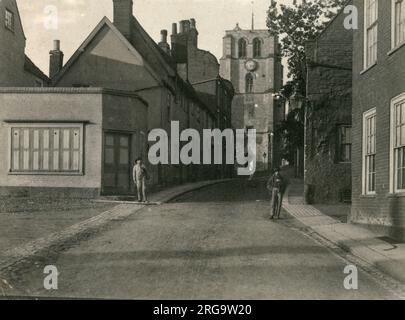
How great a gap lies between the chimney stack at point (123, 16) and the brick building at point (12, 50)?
5.52 meters

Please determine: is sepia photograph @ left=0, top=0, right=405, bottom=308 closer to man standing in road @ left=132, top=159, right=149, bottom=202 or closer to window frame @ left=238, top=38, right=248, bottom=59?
man standing in road @ left=132, top=159, right=149, bottom=202

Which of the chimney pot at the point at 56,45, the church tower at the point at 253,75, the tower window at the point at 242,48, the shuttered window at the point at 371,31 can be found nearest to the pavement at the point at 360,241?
the shuttered window at the point at 371,31

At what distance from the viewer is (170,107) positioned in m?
33.4

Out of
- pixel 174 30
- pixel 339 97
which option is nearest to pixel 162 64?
pixel 339 97

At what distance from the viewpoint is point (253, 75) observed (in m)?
93.1

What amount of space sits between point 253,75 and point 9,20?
2558 inches

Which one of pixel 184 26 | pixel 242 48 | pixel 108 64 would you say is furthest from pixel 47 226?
pixel 242 48

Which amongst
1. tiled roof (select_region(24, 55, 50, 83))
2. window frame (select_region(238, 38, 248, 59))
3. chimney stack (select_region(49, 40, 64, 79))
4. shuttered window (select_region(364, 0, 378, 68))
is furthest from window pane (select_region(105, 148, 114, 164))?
window frame (select_region(238, 38, 248, 59))

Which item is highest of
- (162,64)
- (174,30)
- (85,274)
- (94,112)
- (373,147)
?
(174,30)

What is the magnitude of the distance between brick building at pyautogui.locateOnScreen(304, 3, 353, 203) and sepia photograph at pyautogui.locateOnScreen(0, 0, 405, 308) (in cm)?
5

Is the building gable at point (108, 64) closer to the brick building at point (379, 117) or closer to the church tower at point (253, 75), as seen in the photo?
the brick building at point (379, 117)

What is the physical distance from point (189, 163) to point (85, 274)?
31.2m

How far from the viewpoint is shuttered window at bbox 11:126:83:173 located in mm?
22406

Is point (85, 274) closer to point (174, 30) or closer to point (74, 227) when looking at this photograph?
point (74, 227)
